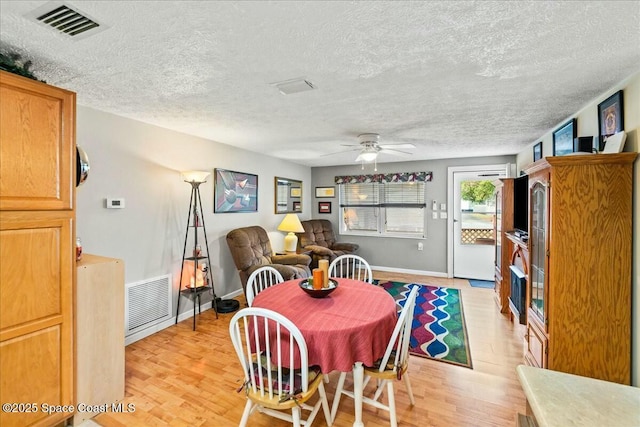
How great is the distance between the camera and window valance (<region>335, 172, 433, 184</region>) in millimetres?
5539

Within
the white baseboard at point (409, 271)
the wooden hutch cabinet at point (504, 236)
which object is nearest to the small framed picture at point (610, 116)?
the wooden hutch cabinet at point (504, 236)

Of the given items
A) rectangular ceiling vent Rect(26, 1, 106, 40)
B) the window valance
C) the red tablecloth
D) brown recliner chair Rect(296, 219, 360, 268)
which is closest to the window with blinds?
the window valance

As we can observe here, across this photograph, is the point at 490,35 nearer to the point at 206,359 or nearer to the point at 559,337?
the point at 559,337

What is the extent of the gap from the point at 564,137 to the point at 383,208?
337cm

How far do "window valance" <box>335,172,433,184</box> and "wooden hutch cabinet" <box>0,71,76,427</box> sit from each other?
488cm

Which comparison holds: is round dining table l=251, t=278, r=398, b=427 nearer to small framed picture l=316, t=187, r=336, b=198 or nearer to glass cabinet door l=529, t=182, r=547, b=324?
glass cabinet door l=529, t=182, r=547, b=324

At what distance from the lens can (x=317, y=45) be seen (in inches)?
A: 60.9

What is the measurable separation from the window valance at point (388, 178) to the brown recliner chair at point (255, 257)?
93.2 inches

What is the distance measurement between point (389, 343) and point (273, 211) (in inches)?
149

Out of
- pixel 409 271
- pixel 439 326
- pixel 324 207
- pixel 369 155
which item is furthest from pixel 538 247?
pixel 324 207

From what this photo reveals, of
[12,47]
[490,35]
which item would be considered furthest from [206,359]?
[490,35]

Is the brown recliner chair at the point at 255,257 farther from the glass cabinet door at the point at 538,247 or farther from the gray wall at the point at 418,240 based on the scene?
the glass cabinet door at the point at 538,247

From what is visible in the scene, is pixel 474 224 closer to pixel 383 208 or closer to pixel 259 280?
pixel 383 208

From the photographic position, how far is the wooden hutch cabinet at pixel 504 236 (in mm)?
3654
